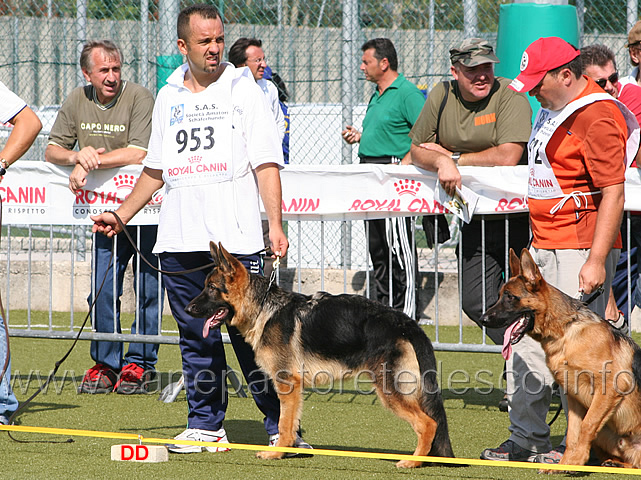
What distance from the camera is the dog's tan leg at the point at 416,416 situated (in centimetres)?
429

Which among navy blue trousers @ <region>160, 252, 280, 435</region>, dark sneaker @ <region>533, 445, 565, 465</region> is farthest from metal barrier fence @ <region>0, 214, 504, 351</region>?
dark sneaker @ <region>533, 445, 565, 465</region>

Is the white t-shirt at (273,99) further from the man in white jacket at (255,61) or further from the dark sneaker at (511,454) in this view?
the dark sneaker at (511,454)

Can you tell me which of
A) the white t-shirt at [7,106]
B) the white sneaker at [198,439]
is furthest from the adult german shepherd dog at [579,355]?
the white t-shirt at [7,106]

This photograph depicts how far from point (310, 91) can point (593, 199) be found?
9.70 m

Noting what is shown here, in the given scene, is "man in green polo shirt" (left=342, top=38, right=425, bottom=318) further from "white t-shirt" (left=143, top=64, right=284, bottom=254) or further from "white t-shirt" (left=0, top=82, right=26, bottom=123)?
"white t-shirt" (left=0, top=82, right=26, bottom=123)

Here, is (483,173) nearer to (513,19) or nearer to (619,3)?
(513,19)

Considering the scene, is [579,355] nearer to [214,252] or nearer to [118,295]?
[214,252]

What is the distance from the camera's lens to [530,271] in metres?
4.14

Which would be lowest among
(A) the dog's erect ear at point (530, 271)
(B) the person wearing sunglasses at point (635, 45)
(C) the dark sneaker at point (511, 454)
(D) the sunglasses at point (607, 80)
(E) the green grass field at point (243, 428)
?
(E) the green grass field at point (243, 428)

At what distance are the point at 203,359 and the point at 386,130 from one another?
401 cm

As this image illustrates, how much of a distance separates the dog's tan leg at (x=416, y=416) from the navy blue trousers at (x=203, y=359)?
0.70m

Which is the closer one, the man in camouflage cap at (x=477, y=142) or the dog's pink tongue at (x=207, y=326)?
the dog's pink tongue at (x=207, y=326)

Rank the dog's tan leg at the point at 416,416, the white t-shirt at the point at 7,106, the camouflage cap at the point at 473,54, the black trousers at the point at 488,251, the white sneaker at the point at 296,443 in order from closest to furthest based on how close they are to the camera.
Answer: the dog's tan leg at the point at 416,416
the white sneaker at the point at 296,443
the white t-shirt at the point at 7,106
the camouflage cap at the point at 473,54
the black trousers at the point at 488,251

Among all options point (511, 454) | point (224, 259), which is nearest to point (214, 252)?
point (224, 259)
